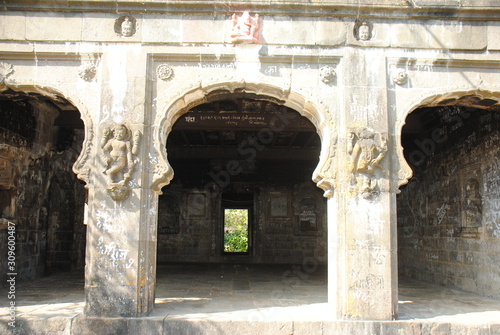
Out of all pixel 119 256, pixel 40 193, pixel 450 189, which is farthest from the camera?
pixel 40 193

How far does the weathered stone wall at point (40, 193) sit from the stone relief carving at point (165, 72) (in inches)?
140

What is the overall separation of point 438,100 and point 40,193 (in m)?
8.00

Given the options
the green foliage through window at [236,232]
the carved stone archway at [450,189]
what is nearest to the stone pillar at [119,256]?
the carved stone archway at [450,189]

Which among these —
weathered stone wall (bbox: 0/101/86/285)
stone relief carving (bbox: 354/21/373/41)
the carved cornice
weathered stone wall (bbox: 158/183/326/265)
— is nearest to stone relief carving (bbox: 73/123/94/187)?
the carved cornice

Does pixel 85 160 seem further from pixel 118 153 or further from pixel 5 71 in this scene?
pixel 5 71

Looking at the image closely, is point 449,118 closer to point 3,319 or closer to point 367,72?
point 367,72

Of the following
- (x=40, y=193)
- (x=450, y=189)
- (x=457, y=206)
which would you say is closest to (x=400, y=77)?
(x=457, y=206)

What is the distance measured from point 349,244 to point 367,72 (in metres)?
2.41

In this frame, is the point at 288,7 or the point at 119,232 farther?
the point at 288,7

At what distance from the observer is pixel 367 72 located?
6.26m

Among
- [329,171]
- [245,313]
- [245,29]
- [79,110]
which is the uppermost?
[245,29]

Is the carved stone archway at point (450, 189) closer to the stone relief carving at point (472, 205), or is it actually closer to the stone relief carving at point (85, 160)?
the stone relief carving at point (472, 205)

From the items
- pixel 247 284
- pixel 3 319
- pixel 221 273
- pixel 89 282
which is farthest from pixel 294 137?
pixel 3 319

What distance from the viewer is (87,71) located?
619 cm
